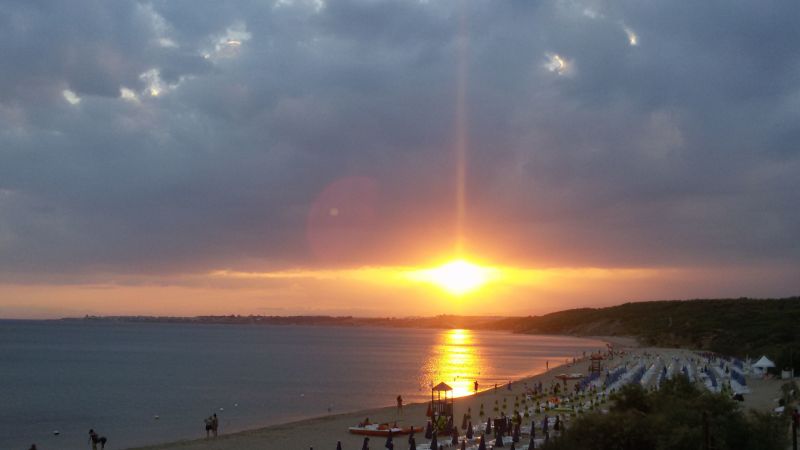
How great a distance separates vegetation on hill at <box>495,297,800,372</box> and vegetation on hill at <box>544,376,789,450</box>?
33.2 m

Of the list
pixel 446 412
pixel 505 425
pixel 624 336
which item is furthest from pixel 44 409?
pixel 624 336

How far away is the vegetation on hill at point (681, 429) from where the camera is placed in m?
14.7

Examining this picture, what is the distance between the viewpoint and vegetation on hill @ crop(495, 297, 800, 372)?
67.7m

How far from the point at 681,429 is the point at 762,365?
34988 millimetres

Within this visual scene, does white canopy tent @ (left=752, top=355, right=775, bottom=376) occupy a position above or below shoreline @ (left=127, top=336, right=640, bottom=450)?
above

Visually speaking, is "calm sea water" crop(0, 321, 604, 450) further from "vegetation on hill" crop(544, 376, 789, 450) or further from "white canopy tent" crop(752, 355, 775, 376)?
"vegetation on hill" crop(544, 376, 789, 450)

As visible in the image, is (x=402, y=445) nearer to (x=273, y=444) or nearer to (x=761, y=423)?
(x=273, y=444)

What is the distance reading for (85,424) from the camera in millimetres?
39688

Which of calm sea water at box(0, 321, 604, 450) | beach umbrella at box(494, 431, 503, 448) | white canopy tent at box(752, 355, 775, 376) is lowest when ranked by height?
calm sea water at box(0, 321, 604, 450)

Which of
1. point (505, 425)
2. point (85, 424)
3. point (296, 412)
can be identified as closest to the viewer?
point (505, 425)

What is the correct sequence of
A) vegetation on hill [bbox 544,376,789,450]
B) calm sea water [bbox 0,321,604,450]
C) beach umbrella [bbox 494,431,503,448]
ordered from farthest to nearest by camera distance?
calm sea water [bbox 0,321,604,450] < beach umbrella [bbox 494,431,503,448] < vegetation on hill [bbox 544,376,789,450]

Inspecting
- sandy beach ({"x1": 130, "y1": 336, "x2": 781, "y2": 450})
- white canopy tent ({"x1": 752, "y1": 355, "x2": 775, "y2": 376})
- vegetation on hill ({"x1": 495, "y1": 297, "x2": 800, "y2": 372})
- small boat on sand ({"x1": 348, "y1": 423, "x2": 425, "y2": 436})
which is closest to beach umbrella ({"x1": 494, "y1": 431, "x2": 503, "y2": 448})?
sandy beach ({"x1": 130, "y1": 336, "x2": 781, "y2": 450})

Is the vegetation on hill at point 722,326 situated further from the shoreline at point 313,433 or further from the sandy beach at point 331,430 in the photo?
the shoreline at point 313,433

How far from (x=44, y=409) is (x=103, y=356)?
207 ft
